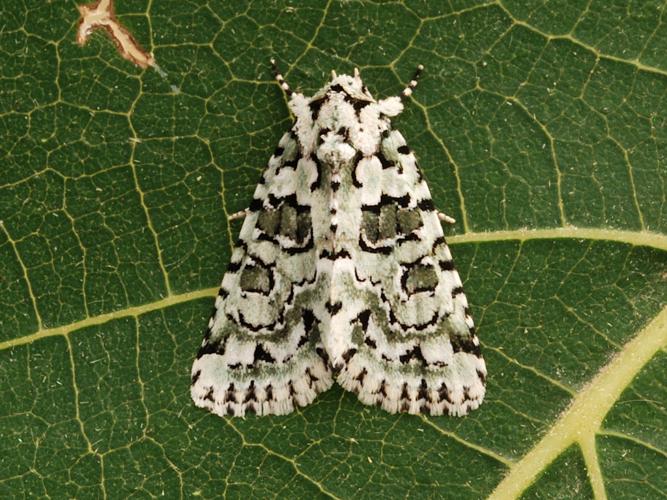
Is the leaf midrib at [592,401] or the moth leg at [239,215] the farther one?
the moth leg at [239,215]

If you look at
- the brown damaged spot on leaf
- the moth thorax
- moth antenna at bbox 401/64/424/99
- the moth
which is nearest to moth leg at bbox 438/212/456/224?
the moth

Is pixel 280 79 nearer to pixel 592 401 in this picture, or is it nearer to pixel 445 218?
pixel 445 218

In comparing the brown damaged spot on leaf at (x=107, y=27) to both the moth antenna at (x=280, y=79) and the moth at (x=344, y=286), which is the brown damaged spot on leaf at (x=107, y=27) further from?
the moth at (x=344, y=286)

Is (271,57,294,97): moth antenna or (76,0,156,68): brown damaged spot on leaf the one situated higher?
(76,0,156,68): brown damaged spot on leaf

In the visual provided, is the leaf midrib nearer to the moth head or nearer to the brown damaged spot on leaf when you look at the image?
the moth head

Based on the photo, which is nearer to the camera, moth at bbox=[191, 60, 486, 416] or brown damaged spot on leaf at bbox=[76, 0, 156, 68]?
brown damaged spot on leaf at bbox=[76, 0, 156, 68]

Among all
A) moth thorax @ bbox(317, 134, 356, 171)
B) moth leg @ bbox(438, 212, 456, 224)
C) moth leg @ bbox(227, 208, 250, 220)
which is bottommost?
moth leg @ bbox(438, 212, 456, 224)

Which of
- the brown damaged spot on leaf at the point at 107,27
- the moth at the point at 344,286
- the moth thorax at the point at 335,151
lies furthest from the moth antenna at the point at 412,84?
the brown damaged spot on leaf at the point at 107,27
